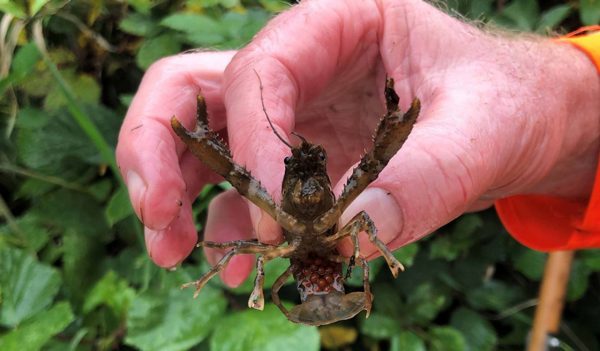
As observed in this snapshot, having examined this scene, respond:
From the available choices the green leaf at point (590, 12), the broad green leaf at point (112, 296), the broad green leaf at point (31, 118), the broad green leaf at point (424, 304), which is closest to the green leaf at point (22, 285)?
the broad green leaf at point (112, 296)

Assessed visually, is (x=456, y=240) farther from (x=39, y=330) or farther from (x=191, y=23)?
(x=39, y=330)

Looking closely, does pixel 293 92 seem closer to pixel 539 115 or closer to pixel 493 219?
pixel 539 115

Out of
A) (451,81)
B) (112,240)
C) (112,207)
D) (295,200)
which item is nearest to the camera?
(295,200)

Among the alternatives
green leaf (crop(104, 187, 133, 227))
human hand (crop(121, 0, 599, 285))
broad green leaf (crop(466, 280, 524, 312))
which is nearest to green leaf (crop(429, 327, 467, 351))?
broad green leaf (crop(466, 280, 524, 312))

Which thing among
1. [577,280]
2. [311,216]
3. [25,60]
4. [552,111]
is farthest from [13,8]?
[577,280]

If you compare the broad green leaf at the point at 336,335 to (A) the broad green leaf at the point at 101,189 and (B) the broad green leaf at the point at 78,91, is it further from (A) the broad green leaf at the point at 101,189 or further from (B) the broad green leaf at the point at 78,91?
(B) the broad green leaf at the point at 78,91

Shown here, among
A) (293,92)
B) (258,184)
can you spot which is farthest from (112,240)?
(258,184)

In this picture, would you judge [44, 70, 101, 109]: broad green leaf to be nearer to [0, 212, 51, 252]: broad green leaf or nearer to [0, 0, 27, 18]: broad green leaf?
[0, 212, 51, 252]: broad green leaf
